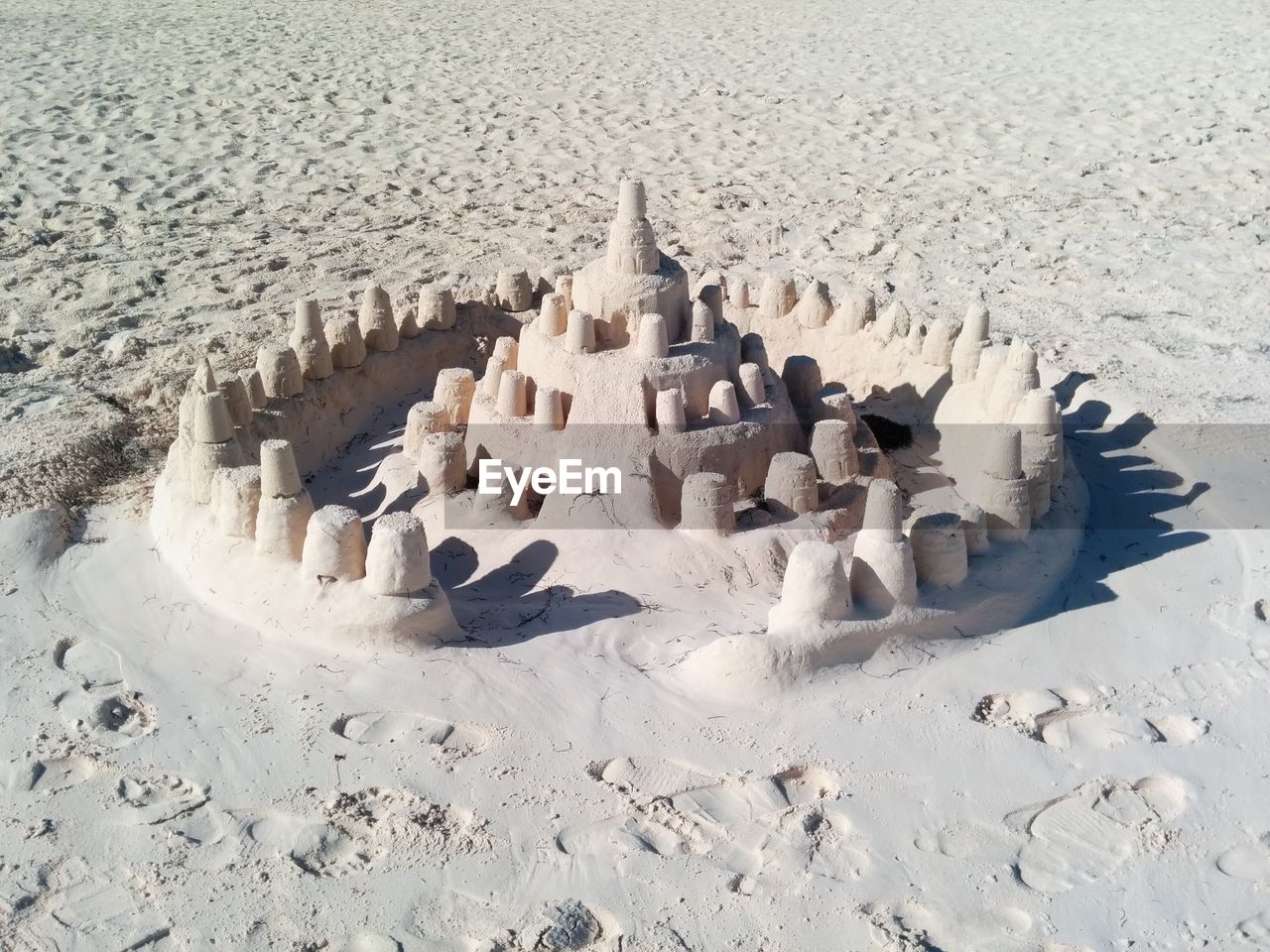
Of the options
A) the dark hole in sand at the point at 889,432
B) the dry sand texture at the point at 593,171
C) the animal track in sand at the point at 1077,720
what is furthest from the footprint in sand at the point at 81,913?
the dark hole in sand at the point at 889,432

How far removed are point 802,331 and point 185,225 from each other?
5.22 metres

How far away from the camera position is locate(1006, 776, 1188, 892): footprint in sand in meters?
4.19

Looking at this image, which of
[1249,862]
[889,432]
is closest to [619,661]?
[1249,862]

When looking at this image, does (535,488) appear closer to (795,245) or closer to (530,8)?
(795,245)

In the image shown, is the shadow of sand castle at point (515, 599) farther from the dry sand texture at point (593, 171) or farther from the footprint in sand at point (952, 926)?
the dry sand texture at point (593, 171)

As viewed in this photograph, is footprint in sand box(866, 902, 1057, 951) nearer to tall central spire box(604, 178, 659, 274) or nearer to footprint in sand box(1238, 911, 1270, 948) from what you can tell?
footprint in sand box(1238, 911, 1270, 948)

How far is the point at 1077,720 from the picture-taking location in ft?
16.0

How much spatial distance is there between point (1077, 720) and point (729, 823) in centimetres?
147

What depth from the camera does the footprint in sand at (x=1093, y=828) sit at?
4.19m

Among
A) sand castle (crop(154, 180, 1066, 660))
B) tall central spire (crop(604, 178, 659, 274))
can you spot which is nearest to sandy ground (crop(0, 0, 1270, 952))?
sand castle (crop(154, 180, 1066, 660))

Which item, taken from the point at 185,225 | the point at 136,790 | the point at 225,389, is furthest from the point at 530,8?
the point at 136,790

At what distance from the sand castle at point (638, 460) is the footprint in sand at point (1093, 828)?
96 cm

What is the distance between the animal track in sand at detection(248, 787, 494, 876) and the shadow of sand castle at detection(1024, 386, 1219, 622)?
2.57m

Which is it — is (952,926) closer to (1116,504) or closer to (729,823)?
(729,823)
